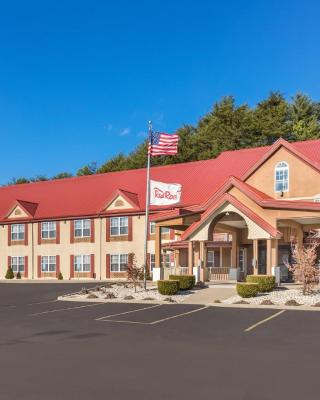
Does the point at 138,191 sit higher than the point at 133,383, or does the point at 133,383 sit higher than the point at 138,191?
the point at 138,191

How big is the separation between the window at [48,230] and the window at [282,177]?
23913 mm

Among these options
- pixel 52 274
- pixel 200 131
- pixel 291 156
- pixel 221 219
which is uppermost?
pixel 200 131

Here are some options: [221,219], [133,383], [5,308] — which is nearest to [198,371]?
[133,383]

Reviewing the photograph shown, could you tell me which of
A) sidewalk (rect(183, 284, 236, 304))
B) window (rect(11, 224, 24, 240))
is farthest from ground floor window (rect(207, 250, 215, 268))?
window (rect(11, 224, 24, 240))

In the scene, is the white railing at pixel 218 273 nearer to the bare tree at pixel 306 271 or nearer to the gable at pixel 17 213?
the bare tree at pixel 306 271

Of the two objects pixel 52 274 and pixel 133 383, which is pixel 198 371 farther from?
pixel 52 274

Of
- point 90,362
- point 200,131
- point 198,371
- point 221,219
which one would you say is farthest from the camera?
point 200,131

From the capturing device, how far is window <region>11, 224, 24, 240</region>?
Answer: 55.5 meters

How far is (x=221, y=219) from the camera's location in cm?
3538

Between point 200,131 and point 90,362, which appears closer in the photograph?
point 90,362

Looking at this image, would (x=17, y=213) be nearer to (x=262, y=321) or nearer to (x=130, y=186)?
(x=130, y=186)

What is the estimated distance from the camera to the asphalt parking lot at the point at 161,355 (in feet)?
30.0

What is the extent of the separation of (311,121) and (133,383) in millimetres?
61474

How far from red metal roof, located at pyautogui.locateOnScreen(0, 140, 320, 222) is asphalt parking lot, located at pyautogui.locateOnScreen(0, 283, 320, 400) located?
85.5ft
